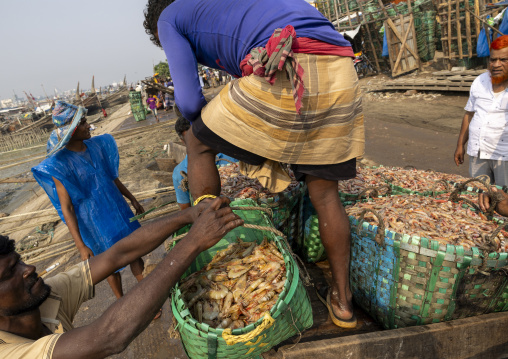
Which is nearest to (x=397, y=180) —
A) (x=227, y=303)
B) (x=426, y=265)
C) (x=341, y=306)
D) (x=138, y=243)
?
(x=426, y=265)

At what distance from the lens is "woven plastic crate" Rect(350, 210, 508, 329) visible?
1640mm

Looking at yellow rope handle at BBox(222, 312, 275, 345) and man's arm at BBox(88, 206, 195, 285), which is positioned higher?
man's arm at BBox(88, 206, 195, 285)

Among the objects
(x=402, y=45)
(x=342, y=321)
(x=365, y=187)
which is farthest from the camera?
(x=402, y=45)

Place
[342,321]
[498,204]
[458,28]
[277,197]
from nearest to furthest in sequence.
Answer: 1. [342,321]
2. [498,204]
3. [277,197]
4. [458,28]

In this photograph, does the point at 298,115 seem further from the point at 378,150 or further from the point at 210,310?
the point at 378,150

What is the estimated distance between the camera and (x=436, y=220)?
6.60 ft

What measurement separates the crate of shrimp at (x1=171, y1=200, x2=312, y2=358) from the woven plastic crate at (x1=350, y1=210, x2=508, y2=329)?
1.88 ft

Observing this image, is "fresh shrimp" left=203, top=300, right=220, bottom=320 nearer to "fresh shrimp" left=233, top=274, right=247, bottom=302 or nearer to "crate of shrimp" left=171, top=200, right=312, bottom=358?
"crate of shrimp" left=171, top=200, right=312, bottom=358

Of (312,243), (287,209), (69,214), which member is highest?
(69,214)

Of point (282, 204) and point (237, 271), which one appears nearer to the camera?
point (237, 271)

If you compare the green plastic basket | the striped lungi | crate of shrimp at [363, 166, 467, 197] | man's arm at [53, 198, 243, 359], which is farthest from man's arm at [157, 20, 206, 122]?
crate of shrimp at [363, 166, 467, 197]

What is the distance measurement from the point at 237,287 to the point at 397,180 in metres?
1.96

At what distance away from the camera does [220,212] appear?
143 cm

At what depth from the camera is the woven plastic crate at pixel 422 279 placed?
5.38ft
